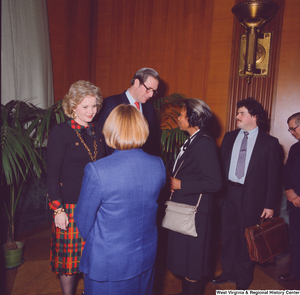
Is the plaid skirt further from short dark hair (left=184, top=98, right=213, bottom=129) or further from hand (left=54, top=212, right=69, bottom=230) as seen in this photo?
short dark hair (left=184, top=98, right=213, bottom=129)

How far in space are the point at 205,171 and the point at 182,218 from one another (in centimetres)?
37

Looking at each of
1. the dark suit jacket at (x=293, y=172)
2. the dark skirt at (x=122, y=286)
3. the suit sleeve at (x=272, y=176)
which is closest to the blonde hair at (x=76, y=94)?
the dark skirt at (x=122, y=286)

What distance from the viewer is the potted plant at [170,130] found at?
9.37 feet

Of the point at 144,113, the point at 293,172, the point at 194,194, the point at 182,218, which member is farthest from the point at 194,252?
the point at 293,172

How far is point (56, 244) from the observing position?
1.77 meters

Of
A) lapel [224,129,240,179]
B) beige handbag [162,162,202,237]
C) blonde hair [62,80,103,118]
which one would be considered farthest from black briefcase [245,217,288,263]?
blonde hair [62,80,103,118]

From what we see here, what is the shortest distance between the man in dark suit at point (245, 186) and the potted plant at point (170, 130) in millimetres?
592

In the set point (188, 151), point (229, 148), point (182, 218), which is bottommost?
point (182, 218)

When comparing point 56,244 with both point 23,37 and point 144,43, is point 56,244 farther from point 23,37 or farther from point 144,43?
Answer: point 144,43

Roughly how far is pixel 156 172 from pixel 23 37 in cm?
263

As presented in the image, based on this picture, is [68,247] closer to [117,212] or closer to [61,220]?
[61,220]

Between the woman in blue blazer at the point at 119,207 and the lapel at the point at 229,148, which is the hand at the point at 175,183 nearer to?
the woman in blue blazer at the point at 119,207

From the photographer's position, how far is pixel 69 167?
1710 mm

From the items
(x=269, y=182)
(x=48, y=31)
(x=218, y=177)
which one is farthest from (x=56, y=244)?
(x=48, y=31)
